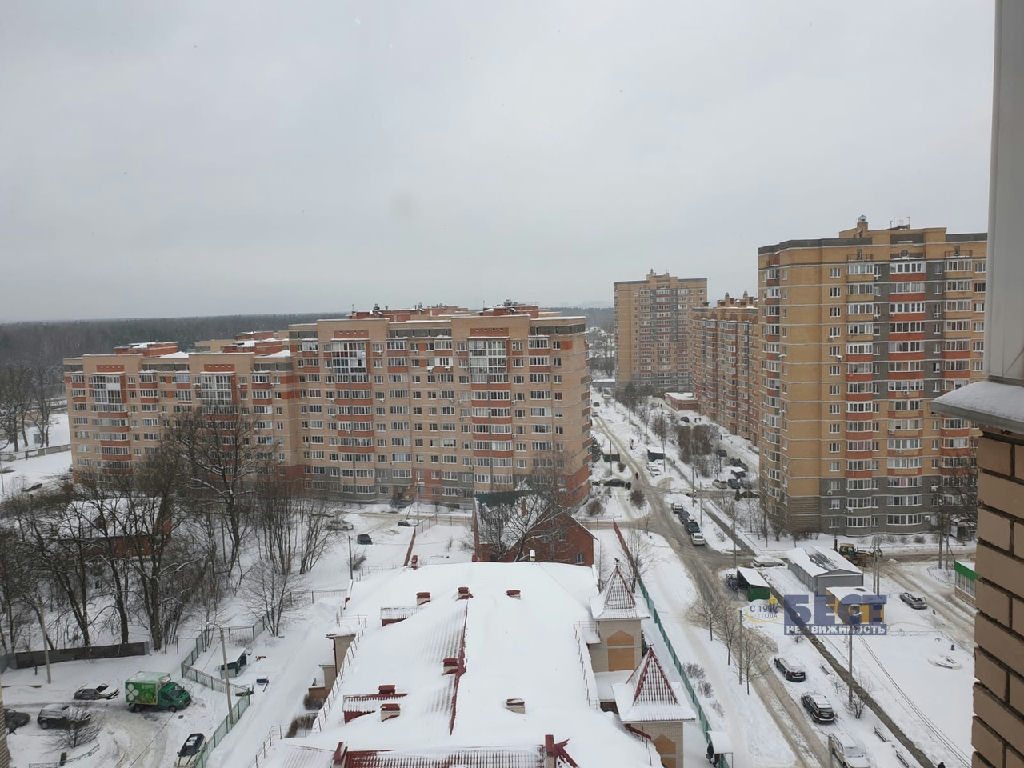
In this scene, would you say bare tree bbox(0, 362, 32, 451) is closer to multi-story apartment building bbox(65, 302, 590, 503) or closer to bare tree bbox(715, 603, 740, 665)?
multi-story apartment building bbox(65, 302, 590, 503)

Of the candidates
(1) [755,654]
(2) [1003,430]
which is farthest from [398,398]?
(2) [1003,430]

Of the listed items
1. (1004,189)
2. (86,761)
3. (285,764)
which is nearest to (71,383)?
(86,761)

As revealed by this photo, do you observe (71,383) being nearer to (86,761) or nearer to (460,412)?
(460,412)

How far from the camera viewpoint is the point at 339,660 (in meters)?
20.5

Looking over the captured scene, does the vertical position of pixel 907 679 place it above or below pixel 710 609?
below

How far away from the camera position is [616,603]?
19.7 meters

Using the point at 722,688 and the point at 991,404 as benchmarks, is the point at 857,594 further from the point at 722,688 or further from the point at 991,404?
the point at 991,404

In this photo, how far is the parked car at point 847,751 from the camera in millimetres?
17422

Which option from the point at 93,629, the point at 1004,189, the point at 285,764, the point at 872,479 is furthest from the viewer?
the point at 872,479

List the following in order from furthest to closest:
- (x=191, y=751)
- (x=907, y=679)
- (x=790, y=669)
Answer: (x=790, y=669), (x=907, y=679), (x=191, y=751)

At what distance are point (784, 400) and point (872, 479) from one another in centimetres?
609

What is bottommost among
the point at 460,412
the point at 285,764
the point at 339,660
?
the point at 339,660

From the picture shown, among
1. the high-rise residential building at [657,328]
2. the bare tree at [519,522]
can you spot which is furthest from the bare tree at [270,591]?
the high-rise residential building at [657,328]

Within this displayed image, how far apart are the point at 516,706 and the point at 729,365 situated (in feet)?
172
